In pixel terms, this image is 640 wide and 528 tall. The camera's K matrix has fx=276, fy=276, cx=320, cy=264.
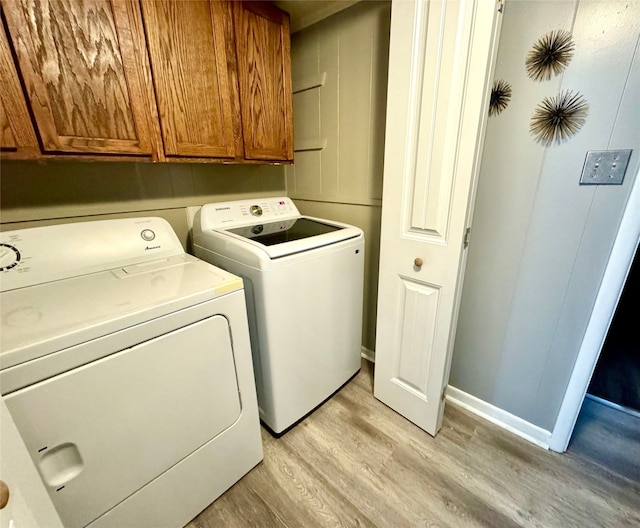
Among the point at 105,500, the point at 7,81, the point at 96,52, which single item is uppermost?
the point at 96,52

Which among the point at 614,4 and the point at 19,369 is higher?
the point at 614,4

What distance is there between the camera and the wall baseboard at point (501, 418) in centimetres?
138

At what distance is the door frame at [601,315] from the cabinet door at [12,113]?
82.5 inches

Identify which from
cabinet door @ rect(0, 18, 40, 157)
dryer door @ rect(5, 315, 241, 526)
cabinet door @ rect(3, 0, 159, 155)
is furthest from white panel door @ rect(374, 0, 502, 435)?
cabinet door @ rect(0, 18, 40, 157)

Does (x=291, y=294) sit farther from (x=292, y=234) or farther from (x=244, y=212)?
(x=244, y=212)

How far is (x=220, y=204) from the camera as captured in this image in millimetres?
1590

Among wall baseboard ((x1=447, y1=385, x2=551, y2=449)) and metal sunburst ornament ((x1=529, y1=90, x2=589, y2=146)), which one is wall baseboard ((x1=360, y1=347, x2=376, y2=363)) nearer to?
wall baseboard ((x1=447, y1=385, x2=551, y2=449))

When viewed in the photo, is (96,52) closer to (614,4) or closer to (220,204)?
(220,204)

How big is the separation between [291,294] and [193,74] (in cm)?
107

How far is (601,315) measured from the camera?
44.0 inches

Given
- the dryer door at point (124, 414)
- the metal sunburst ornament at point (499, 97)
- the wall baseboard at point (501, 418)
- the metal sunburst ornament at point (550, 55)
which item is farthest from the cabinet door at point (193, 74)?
the wall baseboard at point (501, 418)

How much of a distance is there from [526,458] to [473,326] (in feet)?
2.12

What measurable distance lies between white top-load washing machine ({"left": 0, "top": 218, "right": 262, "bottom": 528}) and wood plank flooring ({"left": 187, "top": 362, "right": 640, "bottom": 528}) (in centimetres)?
17

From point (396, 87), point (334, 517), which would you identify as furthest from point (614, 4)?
point (334, 517)
